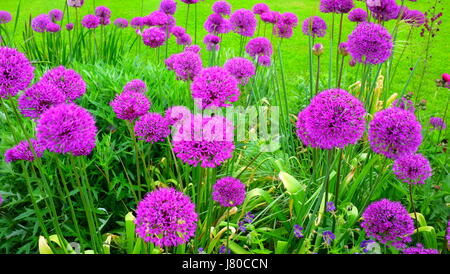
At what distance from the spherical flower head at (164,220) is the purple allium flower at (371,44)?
1.36m

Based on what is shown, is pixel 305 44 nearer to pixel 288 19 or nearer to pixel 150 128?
pixel 288 19

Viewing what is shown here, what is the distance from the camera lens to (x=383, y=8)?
2385mm

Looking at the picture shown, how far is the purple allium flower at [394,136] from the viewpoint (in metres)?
1.55

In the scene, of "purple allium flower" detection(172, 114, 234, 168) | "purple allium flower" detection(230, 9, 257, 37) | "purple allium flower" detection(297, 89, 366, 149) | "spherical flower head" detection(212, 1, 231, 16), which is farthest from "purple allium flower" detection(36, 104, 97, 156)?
"spherical flower head" detection(212, 1, 231, 16)

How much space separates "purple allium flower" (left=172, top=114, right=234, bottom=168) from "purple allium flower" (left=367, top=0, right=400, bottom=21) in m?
1.49

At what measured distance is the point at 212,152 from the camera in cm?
139

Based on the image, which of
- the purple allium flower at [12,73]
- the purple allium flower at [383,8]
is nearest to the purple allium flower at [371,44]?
the purple allium flower at [383,8]

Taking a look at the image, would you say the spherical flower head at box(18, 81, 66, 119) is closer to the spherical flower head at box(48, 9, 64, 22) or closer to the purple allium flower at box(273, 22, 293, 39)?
the purple allium flower at box(273, 22, 293, 39)

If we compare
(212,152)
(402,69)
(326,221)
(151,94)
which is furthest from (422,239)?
(402,69)

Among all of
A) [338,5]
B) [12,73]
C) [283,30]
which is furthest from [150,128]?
[283,30]

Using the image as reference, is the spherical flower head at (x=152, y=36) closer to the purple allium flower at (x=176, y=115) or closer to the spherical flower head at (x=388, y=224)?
the purple allium flower at (x=176, y=115)

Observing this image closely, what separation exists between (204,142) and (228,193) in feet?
1.22

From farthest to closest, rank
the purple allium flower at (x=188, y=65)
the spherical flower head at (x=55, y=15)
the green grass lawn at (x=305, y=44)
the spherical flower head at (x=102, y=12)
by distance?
1. the green grass lawn at (x=305, y=44)
2. the spherical flower head at (x=55, y=15)
3. the spherical flower head at (x=102, y=12)
4. the purple allium flower at (x=188, y=65)
